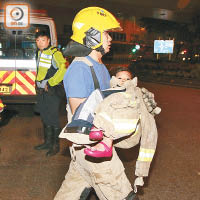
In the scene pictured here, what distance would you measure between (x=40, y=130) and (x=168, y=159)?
293cm

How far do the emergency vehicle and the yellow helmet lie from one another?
204 inches

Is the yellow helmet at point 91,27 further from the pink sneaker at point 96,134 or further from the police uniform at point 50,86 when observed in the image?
the police uniform at point 50,86

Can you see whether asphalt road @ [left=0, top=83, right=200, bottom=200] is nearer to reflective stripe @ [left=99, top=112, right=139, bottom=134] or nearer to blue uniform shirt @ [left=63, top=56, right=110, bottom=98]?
blue uniform shirt @ [left=63, top=56, right=110, bottom=98]

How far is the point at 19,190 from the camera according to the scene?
4.00 metres

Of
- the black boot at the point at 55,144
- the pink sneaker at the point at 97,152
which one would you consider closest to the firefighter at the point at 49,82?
the black boot at the point at 55,144

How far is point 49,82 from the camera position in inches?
204

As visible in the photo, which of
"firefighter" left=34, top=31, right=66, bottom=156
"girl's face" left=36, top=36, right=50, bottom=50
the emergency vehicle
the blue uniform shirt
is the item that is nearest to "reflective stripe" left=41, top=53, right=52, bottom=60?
"firefighter" left=34, top=31, right=66, bottom=156

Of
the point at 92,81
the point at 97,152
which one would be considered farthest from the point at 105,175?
the point at 92,81

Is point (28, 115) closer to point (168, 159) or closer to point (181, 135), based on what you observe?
point (181, 135)

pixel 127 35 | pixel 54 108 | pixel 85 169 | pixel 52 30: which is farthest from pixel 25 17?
pixel 127 35

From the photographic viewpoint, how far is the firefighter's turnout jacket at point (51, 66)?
16.8ft

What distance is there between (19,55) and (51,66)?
2.83 m

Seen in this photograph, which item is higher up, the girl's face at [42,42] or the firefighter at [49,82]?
the girl's face at [42,42]

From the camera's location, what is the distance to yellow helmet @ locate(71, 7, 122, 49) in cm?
250
